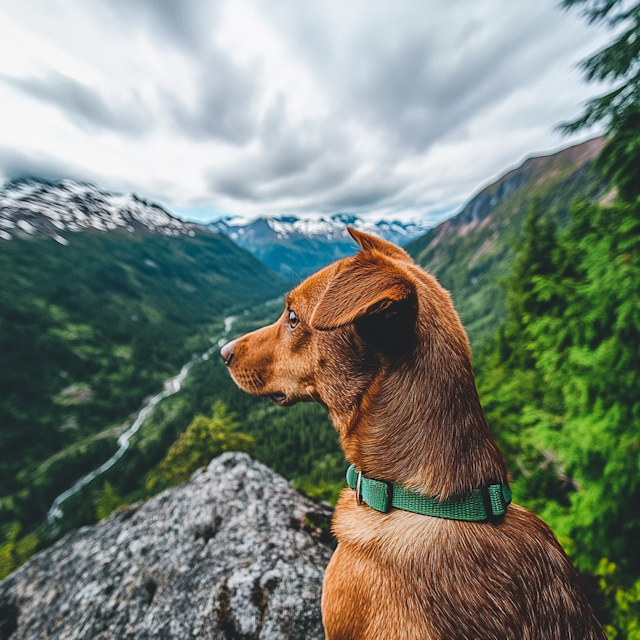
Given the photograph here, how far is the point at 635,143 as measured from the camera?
4.93m

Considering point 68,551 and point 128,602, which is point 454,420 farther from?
point 68,551

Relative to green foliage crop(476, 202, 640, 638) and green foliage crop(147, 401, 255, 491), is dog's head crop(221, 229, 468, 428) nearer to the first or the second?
green foliage crop(476, 202, 640, 638)

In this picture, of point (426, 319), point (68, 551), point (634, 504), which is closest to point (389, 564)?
point (426, 319)

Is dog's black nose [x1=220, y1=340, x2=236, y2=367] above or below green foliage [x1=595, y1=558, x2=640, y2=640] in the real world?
above

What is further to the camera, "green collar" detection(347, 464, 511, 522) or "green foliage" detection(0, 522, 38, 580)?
"green foliage" detection(0, 522, 38, 580)

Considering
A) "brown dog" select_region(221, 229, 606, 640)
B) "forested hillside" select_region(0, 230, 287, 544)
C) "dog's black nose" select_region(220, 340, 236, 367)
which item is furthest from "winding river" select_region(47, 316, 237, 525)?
"brown dog" select_region(221, 229, 606, 640)

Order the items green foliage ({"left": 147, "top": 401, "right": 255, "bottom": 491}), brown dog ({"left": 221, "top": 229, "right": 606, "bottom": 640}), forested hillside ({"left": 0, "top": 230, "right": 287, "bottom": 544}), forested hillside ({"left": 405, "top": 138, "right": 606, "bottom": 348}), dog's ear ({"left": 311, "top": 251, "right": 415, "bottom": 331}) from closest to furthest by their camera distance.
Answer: brown dog ({"left": 221, "top": 229, "right": 606, "bottom": 640})
dog's ear ({"left": 311, "top": 251, "right": 415, "bottom": 331})
green foliage ({"left": 147, "top": 401, "right": 255, "bottom": 491})
forested hillside ({"left": 0, "top": 230, "right": 287, "bottom": 544})
forested hillside ({"left": 405, "top": 138, "right": 606, "bottom": 348})

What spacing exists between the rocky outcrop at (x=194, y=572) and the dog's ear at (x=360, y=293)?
3.15 metres

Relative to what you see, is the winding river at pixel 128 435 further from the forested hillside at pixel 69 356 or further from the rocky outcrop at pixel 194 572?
the rocky outcrop at pixel 194 572

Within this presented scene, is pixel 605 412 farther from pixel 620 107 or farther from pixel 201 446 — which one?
pixel 201 446

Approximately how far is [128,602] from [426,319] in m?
5.03

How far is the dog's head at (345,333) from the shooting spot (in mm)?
1893

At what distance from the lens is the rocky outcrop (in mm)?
3027

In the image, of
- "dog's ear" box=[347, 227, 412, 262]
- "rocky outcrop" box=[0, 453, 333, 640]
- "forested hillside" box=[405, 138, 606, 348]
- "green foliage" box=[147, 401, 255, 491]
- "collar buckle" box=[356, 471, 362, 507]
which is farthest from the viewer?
"forested hillside" box=[405, 138, 606, 348]
